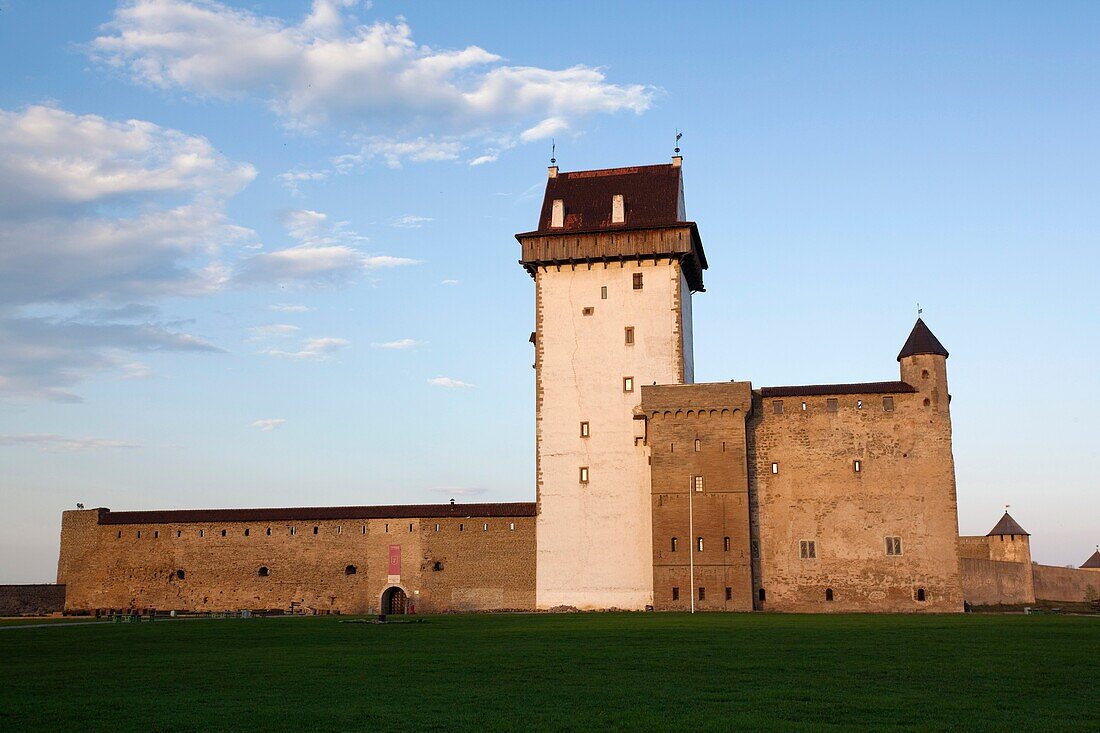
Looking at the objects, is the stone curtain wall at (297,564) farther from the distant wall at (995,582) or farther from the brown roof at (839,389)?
the distant wall at (995,582)

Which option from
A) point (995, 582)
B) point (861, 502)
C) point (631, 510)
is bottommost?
point (995, 582)

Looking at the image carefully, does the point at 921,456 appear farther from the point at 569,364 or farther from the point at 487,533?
the point at 487,533

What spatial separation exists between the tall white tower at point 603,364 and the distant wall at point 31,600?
2726 centimetres

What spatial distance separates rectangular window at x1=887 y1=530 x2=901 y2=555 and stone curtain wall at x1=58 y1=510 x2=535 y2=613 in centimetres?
1687

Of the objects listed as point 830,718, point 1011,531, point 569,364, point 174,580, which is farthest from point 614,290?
point 830,718

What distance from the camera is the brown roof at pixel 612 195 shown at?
53.9 metres

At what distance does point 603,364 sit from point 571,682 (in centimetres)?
3671

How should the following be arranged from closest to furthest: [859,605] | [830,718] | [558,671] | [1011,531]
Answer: [830,718]
[558,671]
[859,605]
[1011,531]

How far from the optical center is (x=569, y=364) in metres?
52.9

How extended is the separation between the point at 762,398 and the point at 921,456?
24.7 ft

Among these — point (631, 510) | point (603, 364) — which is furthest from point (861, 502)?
point (603, 364)

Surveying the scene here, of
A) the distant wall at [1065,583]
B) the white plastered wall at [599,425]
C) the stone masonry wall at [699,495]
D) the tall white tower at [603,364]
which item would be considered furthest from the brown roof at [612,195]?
the distant wall at [1065,583]

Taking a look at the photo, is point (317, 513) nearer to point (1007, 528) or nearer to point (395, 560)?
point (395, 560)

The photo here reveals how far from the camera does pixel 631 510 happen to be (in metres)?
50.8
